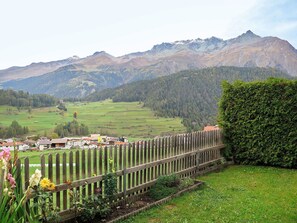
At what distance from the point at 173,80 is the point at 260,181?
410ft

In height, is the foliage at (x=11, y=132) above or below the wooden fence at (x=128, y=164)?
below

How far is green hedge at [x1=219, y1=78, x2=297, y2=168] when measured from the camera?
499 inches

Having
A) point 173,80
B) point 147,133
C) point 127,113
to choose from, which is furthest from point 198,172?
point 173,80

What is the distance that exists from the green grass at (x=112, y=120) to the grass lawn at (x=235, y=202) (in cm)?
6749

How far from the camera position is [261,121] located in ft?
43.4

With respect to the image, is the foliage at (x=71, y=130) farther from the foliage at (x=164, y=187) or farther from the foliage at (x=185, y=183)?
the foliage at (x=164, y=187)

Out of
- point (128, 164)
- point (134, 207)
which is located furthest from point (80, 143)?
point (134, 207)

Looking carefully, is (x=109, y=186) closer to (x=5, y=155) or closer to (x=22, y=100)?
(x=5, y=155)

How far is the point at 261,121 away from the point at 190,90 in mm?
113591

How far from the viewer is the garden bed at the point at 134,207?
6.66m

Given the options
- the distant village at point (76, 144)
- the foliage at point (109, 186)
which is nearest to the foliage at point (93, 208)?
the foliage at point (109, 186)

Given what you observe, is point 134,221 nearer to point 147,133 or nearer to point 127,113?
point 147,133

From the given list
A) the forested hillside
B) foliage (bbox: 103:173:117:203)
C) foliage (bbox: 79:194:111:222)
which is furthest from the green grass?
foliage (bbox: 79:194:111:222)

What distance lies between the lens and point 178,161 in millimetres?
10312
